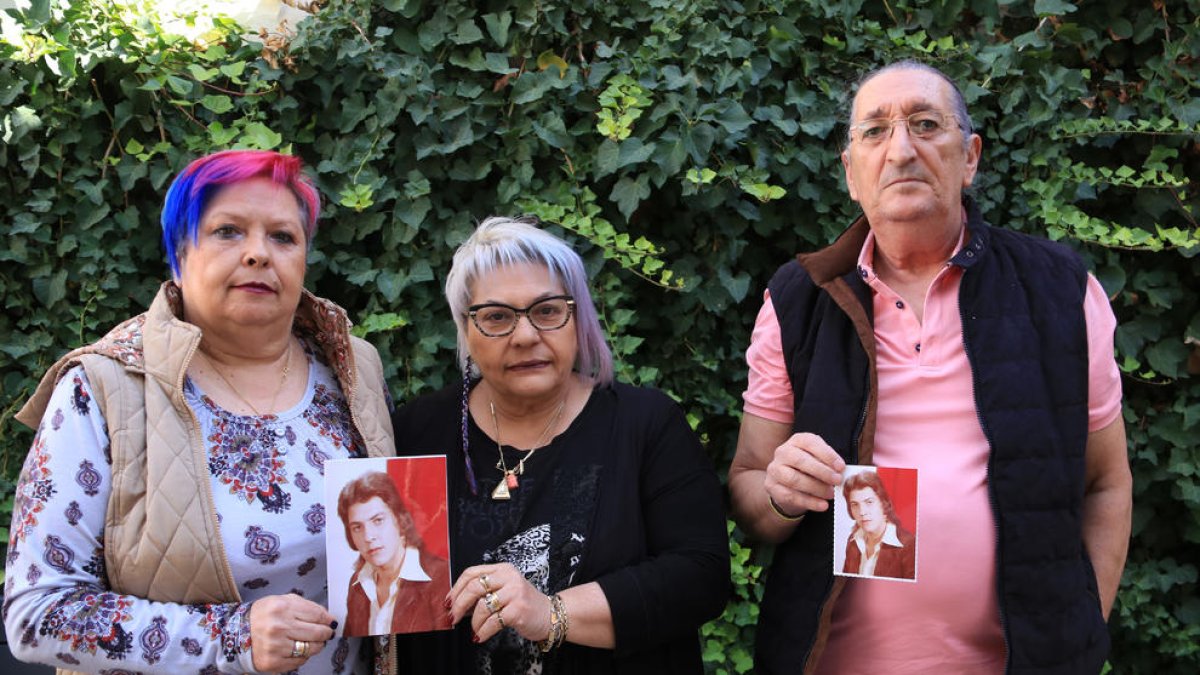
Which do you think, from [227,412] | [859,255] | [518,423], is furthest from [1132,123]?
[227,412]

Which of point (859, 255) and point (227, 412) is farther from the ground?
point (859, 255)

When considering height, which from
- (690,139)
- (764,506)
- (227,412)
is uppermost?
(690,139)

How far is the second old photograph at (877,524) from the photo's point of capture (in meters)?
2.21

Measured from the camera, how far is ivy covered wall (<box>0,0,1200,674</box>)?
3.28 metres

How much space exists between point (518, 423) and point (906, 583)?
1.09 meters

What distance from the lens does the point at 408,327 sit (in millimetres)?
3400

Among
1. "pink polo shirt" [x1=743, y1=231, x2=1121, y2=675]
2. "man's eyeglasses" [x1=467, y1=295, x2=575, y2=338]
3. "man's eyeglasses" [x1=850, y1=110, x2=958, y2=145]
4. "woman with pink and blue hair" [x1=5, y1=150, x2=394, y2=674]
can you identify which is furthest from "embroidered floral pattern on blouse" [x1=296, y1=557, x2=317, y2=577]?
"man's eyeglasses" [x1=850, y1=110, x2=958, y2=145]

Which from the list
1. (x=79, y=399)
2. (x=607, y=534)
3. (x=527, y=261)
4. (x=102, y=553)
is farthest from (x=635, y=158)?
(x=102, y=553)

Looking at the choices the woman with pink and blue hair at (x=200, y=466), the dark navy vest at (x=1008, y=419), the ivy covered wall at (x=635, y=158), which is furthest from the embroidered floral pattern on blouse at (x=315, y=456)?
the dark navy vest at (x=1008, y=419)

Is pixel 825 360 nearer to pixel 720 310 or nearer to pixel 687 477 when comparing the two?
pixel 687 477

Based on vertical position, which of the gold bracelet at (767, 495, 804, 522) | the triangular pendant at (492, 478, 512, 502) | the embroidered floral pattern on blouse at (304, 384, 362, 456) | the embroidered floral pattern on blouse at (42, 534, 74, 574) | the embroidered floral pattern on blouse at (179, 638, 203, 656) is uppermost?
the embroidered floral pattern on blouse at (304, 384, 362, 456)

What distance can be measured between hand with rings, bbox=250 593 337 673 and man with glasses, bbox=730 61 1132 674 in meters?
1.11

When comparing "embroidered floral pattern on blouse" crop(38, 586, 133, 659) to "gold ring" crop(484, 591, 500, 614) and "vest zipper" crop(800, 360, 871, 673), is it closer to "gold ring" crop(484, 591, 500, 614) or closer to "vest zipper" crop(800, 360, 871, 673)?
"gold ring" crop(484, 591, 500, 614)

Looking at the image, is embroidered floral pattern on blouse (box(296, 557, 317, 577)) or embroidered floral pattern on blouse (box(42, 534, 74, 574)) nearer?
embroidered floral pattern on blouse (box(42, 534, 74, 574))
